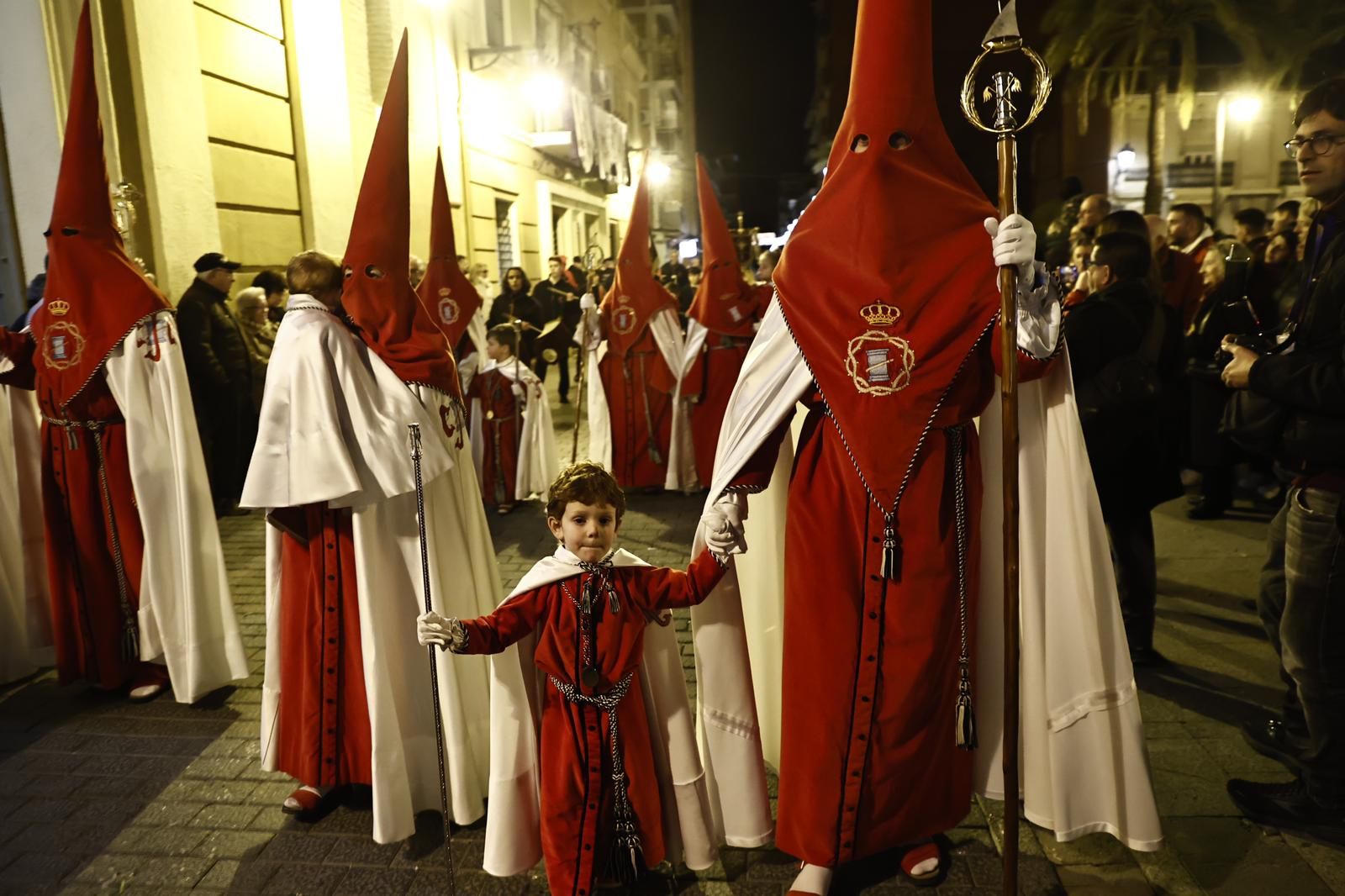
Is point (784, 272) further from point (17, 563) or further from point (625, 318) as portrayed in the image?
point (625, 318)

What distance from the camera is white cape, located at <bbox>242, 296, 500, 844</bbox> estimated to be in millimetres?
3096

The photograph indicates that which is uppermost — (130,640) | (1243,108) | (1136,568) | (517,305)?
(1243,108)

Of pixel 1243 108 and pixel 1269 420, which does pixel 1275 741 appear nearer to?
pixel 1269 420

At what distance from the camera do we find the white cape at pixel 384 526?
122 inches

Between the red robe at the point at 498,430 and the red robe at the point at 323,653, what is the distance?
4653 millimetres

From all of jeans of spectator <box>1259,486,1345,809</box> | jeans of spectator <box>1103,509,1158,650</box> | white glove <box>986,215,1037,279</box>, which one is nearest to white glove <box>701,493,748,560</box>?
white glove <box>986,215,1037,279</box>

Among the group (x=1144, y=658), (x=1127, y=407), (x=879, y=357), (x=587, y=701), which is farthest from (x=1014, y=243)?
(x=1144, y=658)

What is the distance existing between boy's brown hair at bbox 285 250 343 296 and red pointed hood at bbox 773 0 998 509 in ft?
5.76

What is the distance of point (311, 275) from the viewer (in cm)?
324

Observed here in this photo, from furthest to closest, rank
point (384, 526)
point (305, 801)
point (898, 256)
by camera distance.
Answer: point (305, 801) → point (384, 526) → point (898, 256)

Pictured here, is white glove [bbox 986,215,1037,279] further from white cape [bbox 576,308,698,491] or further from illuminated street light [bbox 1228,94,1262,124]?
illuminated street light [bbox 1228,94,1262,124]

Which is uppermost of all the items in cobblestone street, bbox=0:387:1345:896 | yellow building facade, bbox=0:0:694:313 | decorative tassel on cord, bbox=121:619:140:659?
yellow building facade, bbox=0:0:694:313

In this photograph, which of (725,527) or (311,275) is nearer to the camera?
(725,527)

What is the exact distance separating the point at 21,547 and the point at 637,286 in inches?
194
